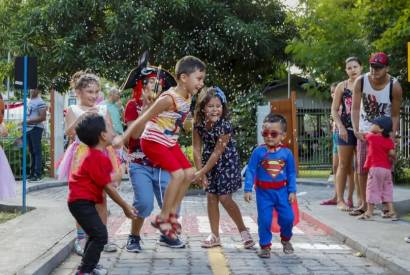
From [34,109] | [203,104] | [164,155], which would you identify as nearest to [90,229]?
[164,155]

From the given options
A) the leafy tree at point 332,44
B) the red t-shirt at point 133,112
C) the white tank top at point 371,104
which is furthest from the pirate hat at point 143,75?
the leafy tree at point 332,44

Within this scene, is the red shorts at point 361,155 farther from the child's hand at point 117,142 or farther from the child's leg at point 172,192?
the child's hand at point 117,142

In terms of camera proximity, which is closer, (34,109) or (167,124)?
(167,124)

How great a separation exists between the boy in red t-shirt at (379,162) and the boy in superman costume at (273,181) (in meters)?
2.56

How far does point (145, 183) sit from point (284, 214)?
56.0 inches

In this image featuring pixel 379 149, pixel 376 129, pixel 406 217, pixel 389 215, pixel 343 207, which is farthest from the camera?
pixel 343 207

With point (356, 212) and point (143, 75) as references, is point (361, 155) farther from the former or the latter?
point (143, 75)

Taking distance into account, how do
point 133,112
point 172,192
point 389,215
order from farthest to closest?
point 389,215 → point 133,112 → point 172,192

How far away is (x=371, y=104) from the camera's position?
989 cm

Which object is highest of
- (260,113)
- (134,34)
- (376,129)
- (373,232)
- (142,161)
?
(134,34)

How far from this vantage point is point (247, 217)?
441 inches

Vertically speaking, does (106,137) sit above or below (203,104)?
below

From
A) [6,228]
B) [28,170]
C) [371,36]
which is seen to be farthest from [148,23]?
[6,228]

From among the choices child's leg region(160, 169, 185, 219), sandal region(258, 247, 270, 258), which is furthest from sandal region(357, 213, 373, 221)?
child's leg region(160, 169, 185, 219)
